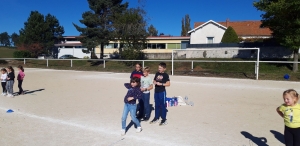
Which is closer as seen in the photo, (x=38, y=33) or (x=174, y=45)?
(x=174, y=45)

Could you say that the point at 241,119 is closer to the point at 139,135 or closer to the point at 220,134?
the point at 220,134

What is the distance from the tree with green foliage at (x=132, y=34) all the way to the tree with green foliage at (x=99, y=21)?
445cm

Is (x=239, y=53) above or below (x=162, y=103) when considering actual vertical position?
above

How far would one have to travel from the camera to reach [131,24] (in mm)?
29422

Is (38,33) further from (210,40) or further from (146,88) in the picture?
(146,88)

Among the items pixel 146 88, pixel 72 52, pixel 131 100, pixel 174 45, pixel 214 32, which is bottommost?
pixel 131 100

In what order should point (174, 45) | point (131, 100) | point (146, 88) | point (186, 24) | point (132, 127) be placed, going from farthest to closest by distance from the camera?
1. point (186, 24)
2. point (174, 45)
3. point (146, 88)
4. point (132, 127)
5. point (131, 100)

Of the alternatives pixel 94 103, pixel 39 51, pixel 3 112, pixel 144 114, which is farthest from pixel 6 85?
pixel 39 51

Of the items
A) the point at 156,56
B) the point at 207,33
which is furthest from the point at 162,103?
the point at 207,33

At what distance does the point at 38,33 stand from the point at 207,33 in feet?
100

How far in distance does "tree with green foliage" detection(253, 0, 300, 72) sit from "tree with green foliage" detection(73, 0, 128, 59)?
2091cm

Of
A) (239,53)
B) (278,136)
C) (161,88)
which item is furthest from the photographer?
(239,53)

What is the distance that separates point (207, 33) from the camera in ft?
127

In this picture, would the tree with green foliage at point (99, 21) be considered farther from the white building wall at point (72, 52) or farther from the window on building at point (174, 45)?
the white building wall at point (72, 52)
